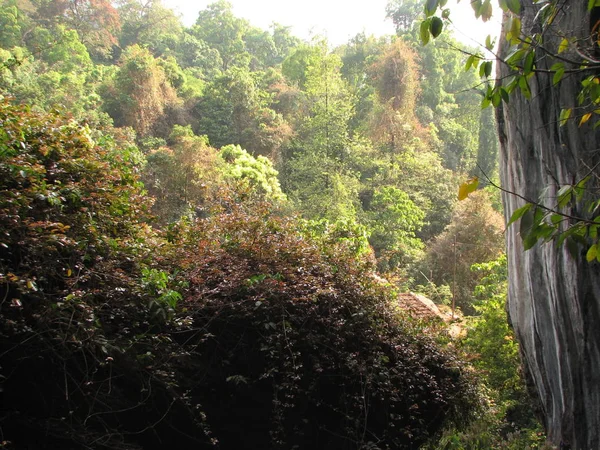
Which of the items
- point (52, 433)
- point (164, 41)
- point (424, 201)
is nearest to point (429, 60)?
point (424, 201)

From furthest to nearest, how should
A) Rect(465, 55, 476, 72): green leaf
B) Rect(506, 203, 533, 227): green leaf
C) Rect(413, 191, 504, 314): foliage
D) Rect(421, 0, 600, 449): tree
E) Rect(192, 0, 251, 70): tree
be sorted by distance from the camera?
Rect(192, 0, 251, 70): tree → Rect(413, 191, 504, 314): foliage → Rect(421, 0, 600, 449): tree → Rect(465, 55, 476, 72): green leaf → Rect(506, 203, 533, 227): green leaf

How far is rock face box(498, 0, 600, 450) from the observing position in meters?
2.50

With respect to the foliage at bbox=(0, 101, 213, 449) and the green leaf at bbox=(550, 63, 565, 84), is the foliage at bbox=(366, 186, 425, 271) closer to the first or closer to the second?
the foliage at bbox=(0, 101, 213, 449)

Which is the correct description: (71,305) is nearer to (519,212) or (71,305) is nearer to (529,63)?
(519,212)

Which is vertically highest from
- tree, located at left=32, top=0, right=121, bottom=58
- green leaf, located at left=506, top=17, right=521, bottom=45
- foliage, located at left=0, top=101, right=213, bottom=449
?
tree, located at left=32, top=0, right=121, bottom=58

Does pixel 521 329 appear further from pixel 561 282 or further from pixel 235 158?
pixel 235 158

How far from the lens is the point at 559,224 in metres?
2.20

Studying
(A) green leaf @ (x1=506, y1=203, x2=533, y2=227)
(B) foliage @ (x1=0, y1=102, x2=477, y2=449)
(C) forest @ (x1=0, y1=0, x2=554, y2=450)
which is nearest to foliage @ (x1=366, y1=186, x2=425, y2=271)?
(C) forest @ (x1=0, y1=0, x2=554, y2=450)

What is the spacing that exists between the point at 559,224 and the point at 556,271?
676 millimetres

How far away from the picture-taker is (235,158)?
46.5 feet

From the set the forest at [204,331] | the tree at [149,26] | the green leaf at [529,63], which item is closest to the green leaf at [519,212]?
the forest at [204,331]

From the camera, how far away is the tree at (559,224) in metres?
2.45

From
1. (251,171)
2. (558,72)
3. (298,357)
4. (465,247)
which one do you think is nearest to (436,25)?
(558,72)

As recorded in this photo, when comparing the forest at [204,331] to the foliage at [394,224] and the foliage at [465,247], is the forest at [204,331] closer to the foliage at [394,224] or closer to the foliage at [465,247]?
the foliage at [465,247]
